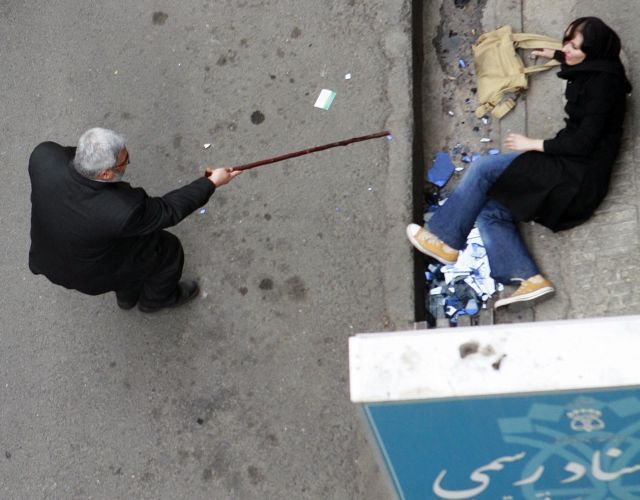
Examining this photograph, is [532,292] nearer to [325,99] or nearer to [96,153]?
[325,99]

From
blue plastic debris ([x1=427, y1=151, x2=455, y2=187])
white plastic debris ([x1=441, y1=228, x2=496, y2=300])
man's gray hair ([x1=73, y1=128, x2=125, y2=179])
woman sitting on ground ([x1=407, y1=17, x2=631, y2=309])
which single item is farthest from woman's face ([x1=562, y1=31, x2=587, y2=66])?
man's gray hair ([x1=73, y1=128, x2=125, y2=179])

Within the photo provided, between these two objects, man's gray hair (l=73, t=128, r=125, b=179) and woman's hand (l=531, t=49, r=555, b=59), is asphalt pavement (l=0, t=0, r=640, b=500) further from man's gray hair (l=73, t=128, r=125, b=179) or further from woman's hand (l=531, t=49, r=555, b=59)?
man's gray hair (l=73, t=128, r=125, b=179)

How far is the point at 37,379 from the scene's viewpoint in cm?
378

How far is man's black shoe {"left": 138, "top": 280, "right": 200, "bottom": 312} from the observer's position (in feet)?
11.6

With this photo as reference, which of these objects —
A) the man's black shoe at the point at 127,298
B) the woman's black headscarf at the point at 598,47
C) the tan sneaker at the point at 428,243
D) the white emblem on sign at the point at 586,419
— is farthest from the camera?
the man's black shoe at the point at 127,298

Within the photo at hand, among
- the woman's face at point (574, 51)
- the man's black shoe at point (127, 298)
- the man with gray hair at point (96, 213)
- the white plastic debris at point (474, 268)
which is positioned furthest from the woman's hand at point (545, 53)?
the man's black shoe at point (127, 298)

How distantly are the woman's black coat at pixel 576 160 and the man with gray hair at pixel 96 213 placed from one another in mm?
1332

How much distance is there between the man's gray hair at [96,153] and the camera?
2.67 metres

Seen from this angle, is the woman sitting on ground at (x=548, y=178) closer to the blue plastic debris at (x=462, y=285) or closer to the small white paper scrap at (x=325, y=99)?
the blue plastic debris at (x=462, y=285)

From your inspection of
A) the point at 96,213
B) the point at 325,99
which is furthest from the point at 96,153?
the point at 325,99

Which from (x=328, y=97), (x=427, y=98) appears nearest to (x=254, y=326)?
(x=328, y=97)

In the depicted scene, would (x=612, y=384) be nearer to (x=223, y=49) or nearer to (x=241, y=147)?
(x=241, y=147)

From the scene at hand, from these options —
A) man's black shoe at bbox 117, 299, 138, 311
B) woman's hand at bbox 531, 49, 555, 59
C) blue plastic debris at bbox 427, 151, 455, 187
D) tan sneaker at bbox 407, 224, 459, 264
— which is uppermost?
woman's hand at bbox 531, 49, 555, 59

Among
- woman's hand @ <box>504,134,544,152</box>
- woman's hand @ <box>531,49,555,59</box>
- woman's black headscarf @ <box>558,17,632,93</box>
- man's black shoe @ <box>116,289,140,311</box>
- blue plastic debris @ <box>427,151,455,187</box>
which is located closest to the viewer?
woman's black headscarf @ <box>558,17,632,93</box>
